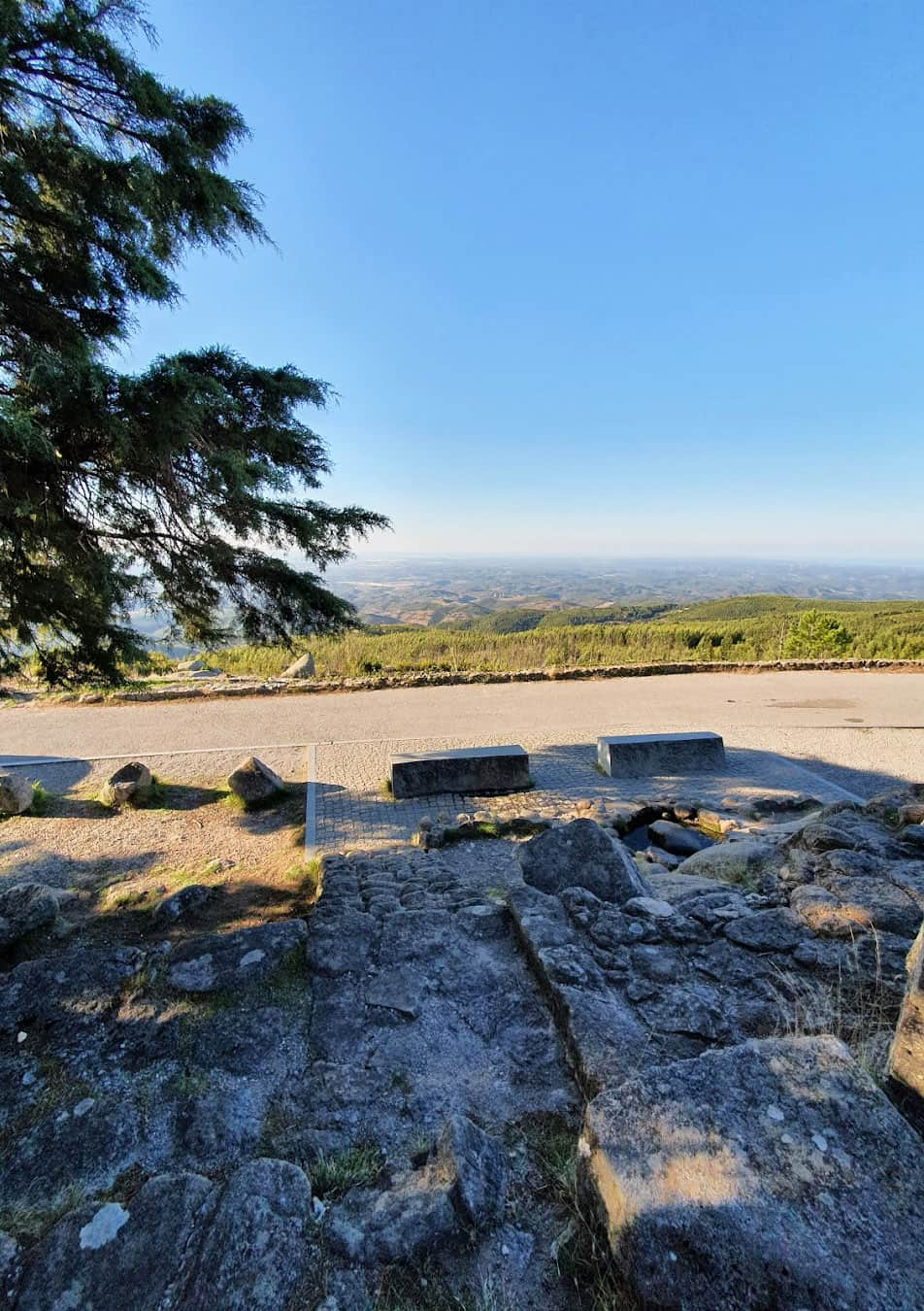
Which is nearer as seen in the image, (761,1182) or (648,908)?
(761,1182)

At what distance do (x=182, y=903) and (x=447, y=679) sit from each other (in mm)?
8726

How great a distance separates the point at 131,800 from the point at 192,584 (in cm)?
328

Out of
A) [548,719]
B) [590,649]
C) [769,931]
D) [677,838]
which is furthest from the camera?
[590,649]

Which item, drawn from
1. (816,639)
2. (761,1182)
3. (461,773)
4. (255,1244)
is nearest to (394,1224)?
(255,1244)

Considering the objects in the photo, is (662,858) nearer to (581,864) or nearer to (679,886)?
(679,886)

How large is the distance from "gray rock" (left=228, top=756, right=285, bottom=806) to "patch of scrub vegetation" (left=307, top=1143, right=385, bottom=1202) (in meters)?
5.58

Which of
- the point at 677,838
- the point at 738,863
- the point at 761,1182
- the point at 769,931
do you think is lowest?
the point at 677,838

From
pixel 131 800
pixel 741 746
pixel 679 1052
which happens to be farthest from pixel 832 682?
pixel 131 800

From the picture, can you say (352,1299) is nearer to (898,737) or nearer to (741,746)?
(741,746)

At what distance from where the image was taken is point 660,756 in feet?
26.1

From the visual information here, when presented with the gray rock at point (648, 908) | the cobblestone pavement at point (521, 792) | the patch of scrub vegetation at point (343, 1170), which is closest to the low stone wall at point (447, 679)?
the cobblestone pavement at point (521, 792)

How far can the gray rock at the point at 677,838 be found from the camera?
5.91m

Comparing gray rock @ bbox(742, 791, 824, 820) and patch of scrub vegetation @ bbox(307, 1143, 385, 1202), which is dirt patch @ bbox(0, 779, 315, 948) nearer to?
patch of scrub vegetation @ bbox(307, 1143, 385, 1202)

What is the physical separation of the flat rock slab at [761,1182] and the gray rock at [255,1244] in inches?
30.8
